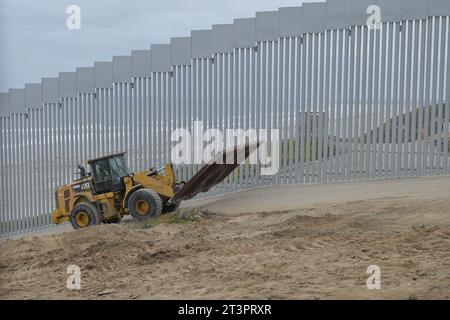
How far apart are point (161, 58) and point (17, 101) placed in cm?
598

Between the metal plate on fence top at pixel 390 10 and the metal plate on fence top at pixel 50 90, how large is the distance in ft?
34.3

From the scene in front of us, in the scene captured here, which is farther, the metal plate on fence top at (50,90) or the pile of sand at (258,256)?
the metal plate on fence top at (50,90)

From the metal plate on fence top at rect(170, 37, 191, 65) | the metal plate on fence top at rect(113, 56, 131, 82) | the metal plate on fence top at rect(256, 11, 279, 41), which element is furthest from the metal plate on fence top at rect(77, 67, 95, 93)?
the metal plate on fence top at rect(256, 11, 279, 41)

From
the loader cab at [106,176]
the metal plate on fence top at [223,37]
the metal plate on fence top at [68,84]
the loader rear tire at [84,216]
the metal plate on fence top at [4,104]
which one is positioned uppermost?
the metal plate on fence top at [223,37]

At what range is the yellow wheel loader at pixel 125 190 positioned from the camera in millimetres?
14766

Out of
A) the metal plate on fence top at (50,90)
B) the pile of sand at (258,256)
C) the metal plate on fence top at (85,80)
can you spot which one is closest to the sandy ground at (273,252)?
the pile of sand at (258,256)

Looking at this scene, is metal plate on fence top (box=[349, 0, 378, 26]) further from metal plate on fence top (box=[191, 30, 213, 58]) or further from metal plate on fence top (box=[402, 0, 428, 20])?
metal plate on fence top (box=[191, 30, 213, 58])

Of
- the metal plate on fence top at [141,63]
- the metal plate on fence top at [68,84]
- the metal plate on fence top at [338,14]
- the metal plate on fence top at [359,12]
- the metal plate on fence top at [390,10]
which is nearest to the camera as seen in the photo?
the metal plate on fence top at [390,10]

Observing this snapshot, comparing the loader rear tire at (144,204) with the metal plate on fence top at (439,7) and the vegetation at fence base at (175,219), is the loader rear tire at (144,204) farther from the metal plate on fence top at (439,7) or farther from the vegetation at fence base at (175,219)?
the metal plate on fence top at (439,7)

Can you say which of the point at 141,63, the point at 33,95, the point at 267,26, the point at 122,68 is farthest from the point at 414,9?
the point at 33,95

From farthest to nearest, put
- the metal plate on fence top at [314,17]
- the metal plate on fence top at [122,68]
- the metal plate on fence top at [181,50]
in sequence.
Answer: the metal plate on fence top at [122,68] < the metal plate on fence top at [181,50] < the metal plate on fence top at [314,17]

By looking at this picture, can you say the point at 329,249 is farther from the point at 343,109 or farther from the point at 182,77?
the point at 182,77

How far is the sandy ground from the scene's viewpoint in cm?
741

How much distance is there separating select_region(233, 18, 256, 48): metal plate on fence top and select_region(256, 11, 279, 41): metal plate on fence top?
5.5 inches
